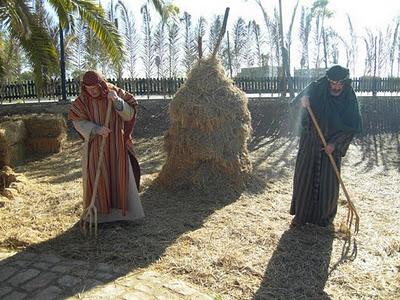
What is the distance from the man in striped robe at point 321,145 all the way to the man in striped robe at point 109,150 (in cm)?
182

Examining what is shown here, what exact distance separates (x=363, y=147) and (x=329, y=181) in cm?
707

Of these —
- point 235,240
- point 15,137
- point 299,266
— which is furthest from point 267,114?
point 299,266

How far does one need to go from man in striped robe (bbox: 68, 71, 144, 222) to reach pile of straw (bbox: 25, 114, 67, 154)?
6.16 m

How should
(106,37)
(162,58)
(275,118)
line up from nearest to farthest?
(106,37)
(275,118)
(162,58)

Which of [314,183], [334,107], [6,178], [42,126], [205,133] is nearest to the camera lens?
[334,107]

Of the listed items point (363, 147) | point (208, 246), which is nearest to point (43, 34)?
point (208, 246)

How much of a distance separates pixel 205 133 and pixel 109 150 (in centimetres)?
193

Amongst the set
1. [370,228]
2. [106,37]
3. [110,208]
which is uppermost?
[106,37]

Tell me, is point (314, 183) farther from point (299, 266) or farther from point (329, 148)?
point (299, 266)

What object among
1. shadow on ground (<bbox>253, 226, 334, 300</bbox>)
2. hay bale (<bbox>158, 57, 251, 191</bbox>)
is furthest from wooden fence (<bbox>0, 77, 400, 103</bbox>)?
shadow on ground (<bbox>253, 226, 334, 300</bbox>)

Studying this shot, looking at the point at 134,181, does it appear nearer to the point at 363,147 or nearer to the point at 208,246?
the point at 208,246

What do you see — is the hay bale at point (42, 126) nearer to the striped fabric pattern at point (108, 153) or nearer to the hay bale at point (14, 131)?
the hay bale at point (14, 131)

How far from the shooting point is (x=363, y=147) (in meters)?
11.2

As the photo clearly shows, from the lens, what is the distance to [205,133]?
6.29 metres
